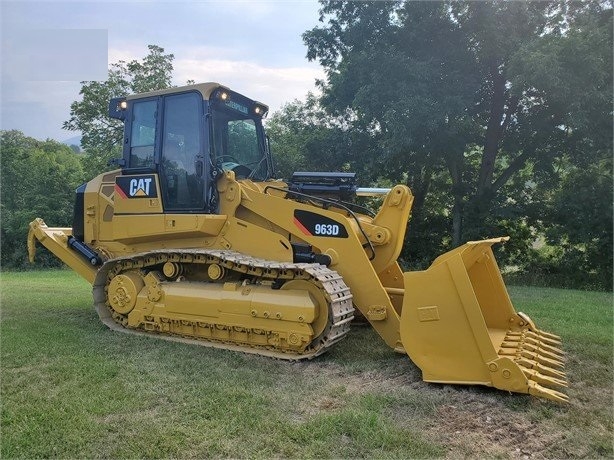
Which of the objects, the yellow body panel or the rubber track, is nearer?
the yellow body panel

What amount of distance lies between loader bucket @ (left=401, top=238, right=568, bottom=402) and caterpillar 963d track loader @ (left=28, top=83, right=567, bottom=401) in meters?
0.01

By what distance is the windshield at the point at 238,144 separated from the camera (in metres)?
6.21

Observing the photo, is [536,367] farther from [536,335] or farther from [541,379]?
[536,335]

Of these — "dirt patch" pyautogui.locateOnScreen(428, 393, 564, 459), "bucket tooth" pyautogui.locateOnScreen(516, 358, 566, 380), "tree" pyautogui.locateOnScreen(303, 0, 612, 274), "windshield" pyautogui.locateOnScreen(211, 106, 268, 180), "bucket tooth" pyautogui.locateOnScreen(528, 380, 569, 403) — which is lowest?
"dirt patch" pyautogui.locateOnScreen(428, 393, 564, 459)

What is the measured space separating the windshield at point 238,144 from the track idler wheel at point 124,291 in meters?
1.81

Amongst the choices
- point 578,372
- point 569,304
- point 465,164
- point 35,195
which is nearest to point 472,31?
point 465,164

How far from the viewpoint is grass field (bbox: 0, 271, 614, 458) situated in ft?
10.6

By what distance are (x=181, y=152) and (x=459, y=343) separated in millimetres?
3975

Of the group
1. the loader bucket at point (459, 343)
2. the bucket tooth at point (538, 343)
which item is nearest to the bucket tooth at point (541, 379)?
the loader bucket at point (459, 343)

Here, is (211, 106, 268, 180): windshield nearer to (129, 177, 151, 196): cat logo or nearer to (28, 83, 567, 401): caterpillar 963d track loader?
(28, 83, 567, 401): caterpillar 963d track loader

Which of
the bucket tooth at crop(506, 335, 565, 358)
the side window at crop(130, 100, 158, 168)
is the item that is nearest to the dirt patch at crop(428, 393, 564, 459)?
the bucket tooth at crop(506, 335, 565, 358)

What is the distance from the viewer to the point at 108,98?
23703mm

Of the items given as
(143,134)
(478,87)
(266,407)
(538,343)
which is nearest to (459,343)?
(538,343)

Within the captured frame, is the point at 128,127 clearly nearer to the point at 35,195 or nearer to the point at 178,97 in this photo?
the point at 178,97
